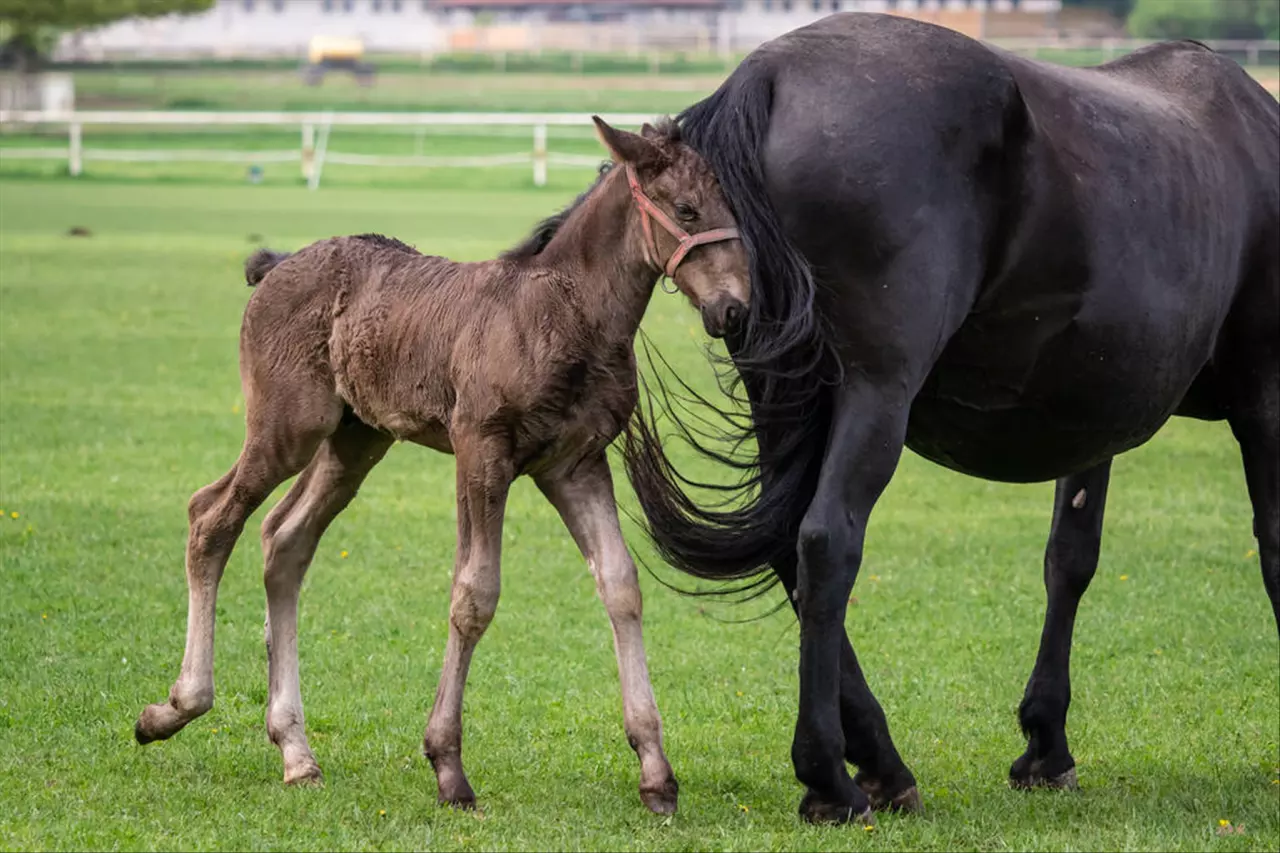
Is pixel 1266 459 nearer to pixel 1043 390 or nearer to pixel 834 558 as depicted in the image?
pixel 1043 390

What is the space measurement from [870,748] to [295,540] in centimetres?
189

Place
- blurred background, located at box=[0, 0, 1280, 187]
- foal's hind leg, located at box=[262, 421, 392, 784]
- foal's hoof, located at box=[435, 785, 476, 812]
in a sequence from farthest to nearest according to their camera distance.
→ blurred background, located at box=[0, 0, 1280, 187]
foal's hind leg, located at box=[262, 421, 392, 784]
foal's hoof, located at box=[435, 785, 476, 812]

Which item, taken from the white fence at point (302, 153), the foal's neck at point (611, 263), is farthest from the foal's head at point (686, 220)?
the white fence at point (302, 153)

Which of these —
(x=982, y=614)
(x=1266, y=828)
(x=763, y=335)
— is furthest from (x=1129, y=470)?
(x=763, y=335)

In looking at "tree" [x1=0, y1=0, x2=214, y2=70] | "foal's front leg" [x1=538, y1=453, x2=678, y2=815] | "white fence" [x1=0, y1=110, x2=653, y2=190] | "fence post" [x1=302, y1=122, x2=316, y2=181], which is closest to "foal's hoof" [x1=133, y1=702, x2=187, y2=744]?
"foal's front leg" [x1=538, y1=453, x2=678, y2=815]

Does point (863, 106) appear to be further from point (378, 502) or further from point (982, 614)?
point (378, 502)

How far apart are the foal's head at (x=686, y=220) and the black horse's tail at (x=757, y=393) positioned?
0.22 ft

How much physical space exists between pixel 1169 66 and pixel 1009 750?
2392mm

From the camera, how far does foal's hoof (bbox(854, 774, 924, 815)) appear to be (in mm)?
5305

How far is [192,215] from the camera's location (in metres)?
29.3

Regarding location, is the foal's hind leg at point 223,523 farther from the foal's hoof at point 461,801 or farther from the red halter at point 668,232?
the red halter at point 668,232

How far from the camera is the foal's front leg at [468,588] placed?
16.5 ft

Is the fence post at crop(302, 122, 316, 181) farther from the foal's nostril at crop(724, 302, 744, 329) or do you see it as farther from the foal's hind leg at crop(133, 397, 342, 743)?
the foal's nostril at crop(724, 302, 744, 329)

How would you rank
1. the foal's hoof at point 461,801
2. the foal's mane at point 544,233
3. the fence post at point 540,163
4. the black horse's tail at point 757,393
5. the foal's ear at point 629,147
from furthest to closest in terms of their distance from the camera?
the fence post at point 540,163
the foal's mane at point 544,233
the foal's hoof at point 461,801
the black horse's tail at point 757,393
the foal's ear at point 629,147
